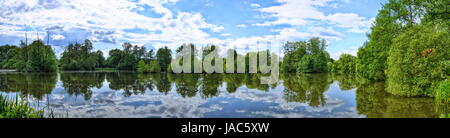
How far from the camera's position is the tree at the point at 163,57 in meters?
66.7

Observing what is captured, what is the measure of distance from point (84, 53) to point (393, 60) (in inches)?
2969

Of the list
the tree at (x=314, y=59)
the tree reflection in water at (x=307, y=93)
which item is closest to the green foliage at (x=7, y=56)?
the tree at (x=314, y=59)

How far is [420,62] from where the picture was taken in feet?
43.1

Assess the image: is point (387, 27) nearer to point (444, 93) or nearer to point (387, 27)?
point (387, 27)

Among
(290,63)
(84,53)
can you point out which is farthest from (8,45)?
(290,63)

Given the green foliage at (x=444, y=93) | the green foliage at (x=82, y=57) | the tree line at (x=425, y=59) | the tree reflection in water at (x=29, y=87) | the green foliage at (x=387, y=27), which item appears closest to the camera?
the green foliage at (x=444, y=93)

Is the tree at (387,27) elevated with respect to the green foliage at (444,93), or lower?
elevated

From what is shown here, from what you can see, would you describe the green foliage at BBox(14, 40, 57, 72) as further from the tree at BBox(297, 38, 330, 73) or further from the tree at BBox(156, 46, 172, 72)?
the tree at BBox(297, 38, 330, 73)

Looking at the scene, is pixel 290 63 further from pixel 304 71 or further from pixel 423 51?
pixel 423 51

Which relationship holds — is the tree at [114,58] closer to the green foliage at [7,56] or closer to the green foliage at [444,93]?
the green foliage at [7,56]

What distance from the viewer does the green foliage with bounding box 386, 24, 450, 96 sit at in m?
12.8

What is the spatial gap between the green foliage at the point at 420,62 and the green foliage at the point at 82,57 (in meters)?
65.4
